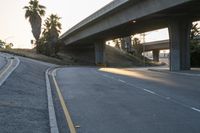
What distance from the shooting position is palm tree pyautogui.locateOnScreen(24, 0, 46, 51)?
89.1 m

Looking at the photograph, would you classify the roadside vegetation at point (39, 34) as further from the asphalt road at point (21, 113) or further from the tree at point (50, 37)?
the asphalt road at point (21, 113)

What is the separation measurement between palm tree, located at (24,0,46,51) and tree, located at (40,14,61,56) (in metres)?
2.50

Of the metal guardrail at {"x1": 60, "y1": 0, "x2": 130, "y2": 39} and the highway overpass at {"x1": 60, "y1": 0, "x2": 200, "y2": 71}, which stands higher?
the metal guardrail at {"x1": 60, "y1": 0, "x2": 130, "y2": 39}

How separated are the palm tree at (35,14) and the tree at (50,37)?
8.20 feet

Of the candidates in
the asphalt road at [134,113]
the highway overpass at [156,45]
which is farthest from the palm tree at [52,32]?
the asphalt road at [134,113]

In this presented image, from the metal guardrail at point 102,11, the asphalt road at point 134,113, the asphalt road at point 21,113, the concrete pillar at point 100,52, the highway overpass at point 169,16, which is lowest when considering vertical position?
the asphalt road at point 134,113

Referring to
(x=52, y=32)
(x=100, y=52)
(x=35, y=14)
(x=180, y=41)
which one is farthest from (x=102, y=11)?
(x=52, y=32)

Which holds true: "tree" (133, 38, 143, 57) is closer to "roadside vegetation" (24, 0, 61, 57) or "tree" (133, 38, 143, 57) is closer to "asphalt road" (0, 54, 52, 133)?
"roadside vegetation" (24, 0, 61, 57)

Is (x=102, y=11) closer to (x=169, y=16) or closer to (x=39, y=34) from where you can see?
(x=169, y=16)

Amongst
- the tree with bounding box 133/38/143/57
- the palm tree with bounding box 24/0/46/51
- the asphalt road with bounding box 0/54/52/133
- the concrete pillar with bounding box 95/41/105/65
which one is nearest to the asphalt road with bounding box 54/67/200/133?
the asphalt road with bounding box 0/54/52/133

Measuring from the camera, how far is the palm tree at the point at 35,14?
292 ft

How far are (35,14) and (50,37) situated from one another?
20.4 ft

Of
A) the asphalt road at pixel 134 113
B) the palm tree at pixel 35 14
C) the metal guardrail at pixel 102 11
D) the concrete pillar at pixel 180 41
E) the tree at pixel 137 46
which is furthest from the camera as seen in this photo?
the tree at pixel 137 46

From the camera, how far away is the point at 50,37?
92938mm
